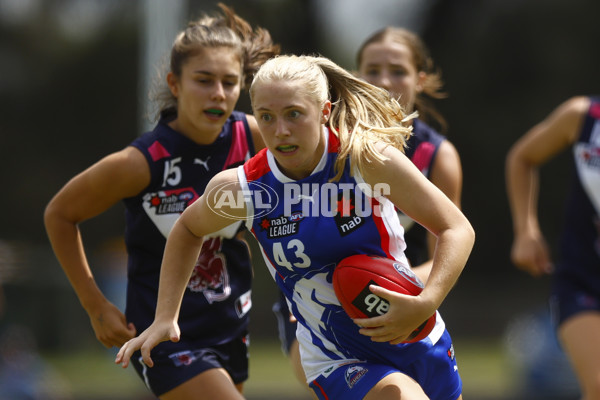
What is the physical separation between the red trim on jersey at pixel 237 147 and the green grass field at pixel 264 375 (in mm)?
5874

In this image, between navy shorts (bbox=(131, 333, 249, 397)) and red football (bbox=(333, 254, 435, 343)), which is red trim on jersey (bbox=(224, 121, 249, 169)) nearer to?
navy shorts (bbox=(131, 333, 249, 397))

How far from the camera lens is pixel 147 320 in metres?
4.36

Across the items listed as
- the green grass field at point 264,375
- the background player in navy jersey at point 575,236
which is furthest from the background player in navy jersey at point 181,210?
the green grass field at point 264,375

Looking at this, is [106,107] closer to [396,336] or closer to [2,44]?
[2,44]

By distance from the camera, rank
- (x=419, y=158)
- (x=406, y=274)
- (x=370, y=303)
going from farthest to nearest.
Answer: (x=419, y=158) < (x=406, y=274) < (x=370, y=303)

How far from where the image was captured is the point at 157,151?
427 cm

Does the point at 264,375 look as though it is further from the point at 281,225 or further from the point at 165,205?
the point at 281,225

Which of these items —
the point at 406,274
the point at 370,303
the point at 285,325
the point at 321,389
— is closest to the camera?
the point at 370,303

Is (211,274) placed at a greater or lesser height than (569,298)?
greater

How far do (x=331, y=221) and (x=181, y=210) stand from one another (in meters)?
0.99

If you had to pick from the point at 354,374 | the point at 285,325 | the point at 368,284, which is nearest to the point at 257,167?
the point at 368,284

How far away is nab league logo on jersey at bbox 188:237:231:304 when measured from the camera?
4379mm

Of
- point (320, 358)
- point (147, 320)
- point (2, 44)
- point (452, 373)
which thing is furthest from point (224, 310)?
point (2, 44)

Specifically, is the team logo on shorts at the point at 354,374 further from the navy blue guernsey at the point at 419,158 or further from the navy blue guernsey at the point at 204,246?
the navy blue guernsey at the point at 419,158
